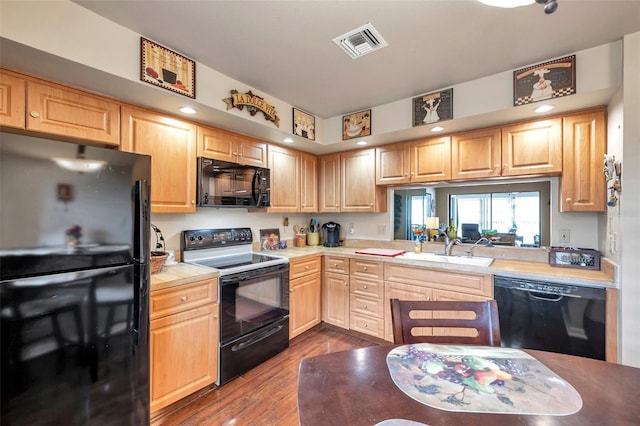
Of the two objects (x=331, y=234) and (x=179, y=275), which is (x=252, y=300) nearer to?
(x=179, y=275)

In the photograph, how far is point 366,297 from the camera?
274 cm

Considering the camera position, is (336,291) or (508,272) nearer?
(508,272)

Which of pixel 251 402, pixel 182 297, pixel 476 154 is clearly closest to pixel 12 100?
pixel 182 297

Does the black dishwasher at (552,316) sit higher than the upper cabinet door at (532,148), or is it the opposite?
the upper cabinet door at (532,148)

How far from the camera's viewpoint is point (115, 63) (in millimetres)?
1498

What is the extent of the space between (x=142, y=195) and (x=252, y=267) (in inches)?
40.2

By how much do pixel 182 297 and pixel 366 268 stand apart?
1.70m

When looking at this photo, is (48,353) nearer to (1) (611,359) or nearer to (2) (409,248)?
(2) (409,248)

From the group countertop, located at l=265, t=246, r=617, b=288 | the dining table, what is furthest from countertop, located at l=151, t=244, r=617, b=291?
the dining table

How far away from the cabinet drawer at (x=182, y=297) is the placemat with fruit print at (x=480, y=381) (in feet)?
4.68

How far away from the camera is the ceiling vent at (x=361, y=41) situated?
5.19 ft

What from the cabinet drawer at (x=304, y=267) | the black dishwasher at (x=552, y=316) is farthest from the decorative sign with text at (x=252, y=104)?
the black dishwasher at (x=552, y=316)

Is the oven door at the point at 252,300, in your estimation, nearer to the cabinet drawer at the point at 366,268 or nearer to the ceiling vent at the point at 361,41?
the cabinet drawer at the point at 366,268

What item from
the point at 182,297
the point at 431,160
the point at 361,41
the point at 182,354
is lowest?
the point at 182,354
